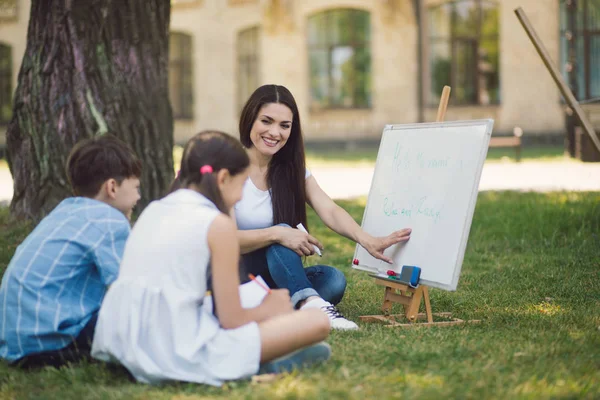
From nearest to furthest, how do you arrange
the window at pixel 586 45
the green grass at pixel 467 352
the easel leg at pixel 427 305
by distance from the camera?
the green grass at pixel 467 352 < the easel leg at pixel 427 305 < the window at pixel 586 45

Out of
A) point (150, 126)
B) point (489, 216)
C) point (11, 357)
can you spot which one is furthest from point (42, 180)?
point (489, 216)

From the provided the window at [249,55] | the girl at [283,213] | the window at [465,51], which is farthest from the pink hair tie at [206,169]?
the window at [249,55]

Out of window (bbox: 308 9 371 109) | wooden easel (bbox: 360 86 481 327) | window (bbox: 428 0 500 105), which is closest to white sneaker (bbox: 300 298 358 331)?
wooden easel (bbox: 360 86 481 327)

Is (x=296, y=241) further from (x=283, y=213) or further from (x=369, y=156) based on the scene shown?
(x=369, y=156)

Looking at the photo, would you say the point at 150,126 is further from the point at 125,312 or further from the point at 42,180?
the point at 125,312

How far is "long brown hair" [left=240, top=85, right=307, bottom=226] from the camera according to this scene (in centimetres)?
516

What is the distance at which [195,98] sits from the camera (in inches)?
1053

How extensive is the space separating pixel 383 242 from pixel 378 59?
1999 cm

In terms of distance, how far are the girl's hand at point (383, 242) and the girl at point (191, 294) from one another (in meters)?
1.34

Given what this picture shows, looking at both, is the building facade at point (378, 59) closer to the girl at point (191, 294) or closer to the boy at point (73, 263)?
the boy at point (73, 263)

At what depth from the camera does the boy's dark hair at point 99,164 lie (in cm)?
396

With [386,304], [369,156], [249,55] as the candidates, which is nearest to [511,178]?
[369,156]

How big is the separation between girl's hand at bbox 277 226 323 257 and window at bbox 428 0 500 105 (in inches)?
780

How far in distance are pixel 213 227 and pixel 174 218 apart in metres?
0.17
